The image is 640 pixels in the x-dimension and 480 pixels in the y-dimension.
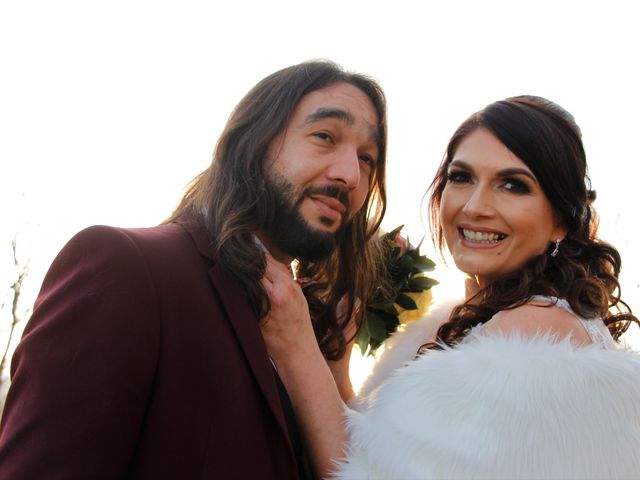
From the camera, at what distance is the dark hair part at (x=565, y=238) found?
271cm

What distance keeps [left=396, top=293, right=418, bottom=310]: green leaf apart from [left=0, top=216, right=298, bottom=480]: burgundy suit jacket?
1439 millimetres

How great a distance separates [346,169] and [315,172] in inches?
6.0

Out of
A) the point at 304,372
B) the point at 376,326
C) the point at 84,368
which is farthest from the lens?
the point at 376,326

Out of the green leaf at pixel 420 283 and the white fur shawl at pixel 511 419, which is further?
the green leaf at pixel 420 283

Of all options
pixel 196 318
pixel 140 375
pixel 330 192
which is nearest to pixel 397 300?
pixel 330 192

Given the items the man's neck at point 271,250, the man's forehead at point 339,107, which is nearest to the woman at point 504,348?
the man's neck at point 271,250

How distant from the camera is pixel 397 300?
348 cm

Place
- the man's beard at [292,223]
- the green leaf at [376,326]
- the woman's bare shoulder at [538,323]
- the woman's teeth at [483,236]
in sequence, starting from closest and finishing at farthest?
the woman's bare shoulder at [538,323]
the man's beard at [292,223]
the woman's teeth at [483,236]
the green leaf at [376,326]

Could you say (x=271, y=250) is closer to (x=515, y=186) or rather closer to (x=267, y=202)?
(x=267, y=202)

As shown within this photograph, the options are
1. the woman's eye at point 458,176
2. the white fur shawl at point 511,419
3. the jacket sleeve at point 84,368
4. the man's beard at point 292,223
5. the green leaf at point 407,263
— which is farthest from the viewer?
the green leaf at point 407,263

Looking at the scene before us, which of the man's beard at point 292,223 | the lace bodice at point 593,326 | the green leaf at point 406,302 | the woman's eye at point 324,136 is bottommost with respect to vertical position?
the green leaf at point 406,302

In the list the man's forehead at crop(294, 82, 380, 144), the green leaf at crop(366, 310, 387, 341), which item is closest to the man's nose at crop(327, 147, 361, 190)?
the man's forehead at crop(294, 82, 380, 144)

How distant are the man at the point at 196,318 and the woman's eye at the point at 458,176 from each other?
1.62ft

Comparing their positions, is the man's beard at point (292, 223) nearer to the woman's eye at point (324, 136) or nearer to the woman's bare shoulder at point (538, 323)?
the woman's eye at point (324, 136)
